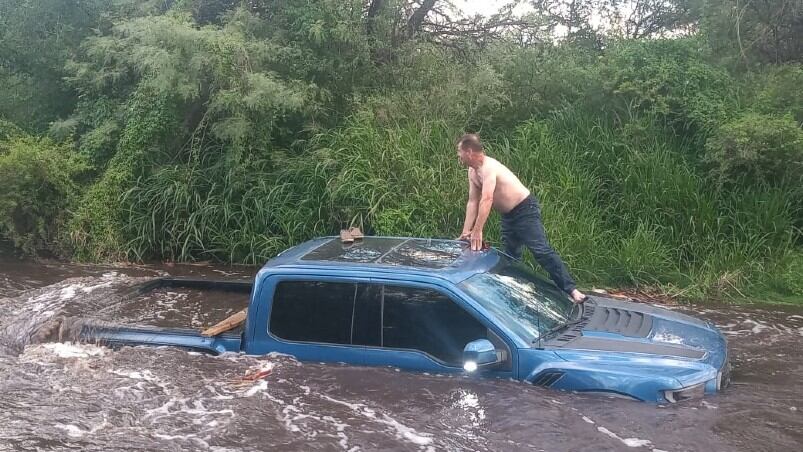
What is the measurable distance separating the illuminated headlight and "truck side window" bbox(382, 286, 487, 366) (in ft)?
3.68

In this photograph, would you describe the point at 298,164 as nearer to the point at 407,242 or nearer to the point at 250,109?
the point at 250,109

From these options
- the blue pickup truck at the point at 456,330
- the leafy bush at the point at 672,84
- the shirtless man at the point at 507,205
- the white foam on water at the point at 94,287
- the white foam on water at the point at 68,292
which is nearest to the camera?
the blue pickup truck at the point at 456,330

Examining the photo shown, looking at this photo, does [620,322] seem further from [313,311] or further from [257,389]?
[257,389]

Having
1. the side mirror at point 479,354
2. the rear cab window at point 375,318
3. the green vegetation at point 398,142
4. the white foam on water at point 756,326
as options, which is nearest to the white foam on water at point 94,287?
the rear cab window at point 375,318

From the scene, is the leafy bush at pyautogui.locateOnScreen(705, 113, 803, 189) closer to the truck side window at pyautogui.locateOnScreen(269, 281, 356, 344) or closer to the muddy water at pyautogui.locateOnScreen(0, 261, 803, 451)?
the muddy water at pyautogui.locateOnScreen(0, 261, 803, 451)

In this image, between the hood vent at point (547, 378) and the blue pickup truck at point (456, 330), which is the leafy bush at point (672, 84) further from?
the hood vent at point (547, 378)

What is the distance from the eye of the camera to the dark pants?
6.29 meters

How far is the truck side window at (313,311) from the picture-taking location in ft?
15.9

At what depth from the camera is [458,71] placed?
38.8 ft

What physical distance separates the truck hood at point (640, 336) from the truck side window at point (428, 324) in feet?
1.70

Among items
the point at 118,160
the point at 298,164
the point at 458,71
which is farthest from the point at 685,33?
the point at 118,160

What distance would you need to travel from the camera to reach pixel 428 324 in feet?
15.5

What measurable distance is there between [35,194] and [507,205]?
7603 millimetres

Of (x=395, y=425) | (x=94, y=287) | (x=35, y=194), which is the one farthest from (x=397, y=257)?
(x=35, y=194)
